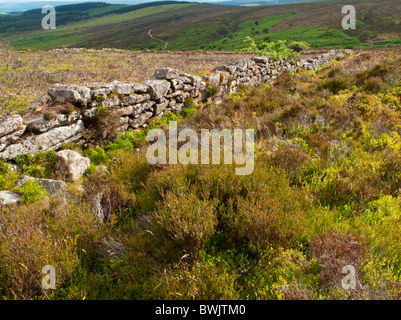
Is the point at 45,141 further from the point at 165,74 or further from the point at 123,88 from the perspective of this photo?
the point at 165,74

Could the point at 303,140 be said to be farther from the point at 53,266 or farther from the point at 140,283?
the point at 53,266

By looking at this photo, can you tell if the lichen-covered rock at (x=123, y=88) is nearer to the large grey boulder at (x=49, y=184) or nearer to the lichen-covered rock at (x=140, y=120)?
the lichen-covered rock at (x=140, y=120)

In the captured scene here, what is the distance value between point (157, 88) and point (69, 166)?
3.94m

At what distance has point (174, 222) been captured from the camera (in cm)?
255

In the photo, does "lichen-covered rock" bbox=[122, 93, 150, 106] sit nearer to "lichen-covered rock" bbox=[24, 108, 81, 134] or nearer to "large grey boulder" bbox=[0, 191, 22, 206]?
"lichen-covered rock" bbox=[24, 108, 81, 134]

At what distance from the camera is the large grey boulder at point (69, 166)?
481 cm

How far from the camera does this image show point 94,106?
620 centimetres

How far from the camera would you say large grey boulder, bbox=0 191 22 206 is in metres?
3.77

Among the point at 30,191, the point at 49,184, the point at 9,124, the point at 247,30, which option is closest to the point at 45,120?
the point at 9,124

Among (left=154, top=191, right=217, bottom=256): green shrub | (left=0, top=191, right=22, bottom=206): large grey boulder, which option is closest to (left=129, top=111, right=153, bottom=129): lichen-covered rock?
(left=0, top=191, right=22, bottom=206): large grey boulder

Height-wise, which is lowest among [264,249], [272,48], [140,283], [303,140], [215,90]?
[140,283]

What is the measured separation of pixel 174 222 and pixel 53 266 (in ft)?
4.09
